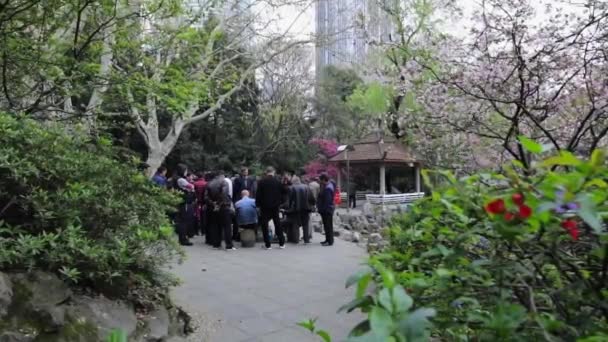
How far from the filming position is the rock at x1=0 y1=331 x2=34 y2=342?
265 cm

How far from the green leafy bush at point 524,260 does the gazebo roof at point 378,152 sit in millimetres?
20684

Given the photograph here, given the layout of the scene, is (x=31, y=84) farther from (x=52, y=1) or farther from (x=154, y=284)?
(x=154, y=284)

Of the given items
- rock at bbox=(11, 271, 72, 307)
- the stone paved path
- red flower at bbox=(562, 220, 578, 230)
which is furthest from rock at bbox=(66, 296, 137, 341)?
red flower at bbox=(562, 220, 578, 230)

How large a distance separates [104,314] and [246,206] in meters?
5.91

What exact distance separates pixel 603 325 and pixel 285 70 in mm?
22399

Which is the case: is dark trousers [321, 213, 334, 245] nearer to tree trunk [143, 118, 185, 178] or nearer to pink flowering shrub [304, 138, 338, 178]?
tree trunk [143, 118, 185, 178]

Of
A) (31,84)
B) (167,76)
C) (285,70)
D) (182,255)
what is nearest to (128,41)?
(167,76)

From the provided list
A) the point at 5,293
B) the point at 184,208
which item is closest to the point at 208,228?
the point at 184,208

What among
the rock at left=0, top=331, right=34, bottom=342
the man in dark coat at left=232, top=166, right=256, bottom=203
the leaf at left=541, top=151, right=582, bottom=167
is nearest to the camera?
the leaf at left=541, top=151, right=582, bottom=167

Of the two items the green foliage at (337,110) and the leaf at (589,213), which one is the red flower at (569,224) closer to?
the leaf at (589,213)

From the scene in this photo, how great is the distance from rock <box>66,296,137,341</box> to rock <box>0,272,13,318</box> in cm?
36

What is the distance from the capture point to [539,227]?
3.90 ft

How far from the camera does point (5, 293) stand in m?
2.82

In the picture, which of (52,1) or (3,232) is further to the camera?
(52,1)
